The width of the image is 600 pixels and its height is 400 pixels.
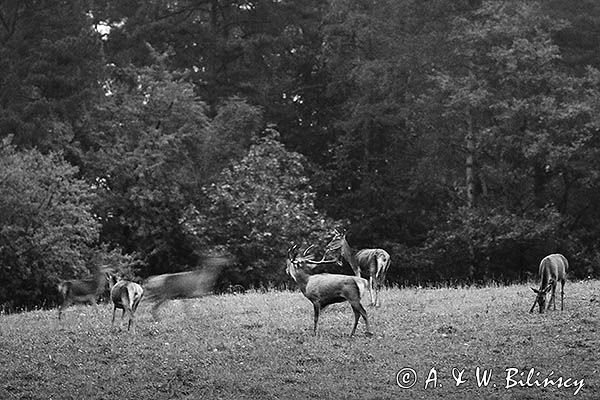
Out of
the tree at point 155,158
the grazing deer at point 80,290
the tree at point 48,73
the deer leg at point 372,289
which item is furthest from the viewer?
the tree at point 155,158

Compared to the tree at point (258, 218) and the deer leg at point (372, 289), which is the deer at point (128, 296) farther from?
the tree at point (258, 218)

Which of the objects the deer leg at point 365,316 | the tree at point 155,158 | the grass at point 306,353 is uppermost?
the tree at point 155,158

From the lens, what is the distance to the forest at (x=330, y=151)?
35.0 meters

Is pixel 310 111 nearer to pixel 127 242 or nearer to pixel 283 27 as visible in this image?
pixel 283 27

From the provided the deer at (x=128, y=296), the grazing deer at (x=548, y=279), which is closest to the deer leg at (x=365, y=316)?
the grazing deer at (x=548, y=279)

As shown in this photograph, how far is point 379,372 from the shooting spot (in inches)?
628

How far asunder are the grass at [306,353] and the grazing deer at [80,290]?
76 centimetres

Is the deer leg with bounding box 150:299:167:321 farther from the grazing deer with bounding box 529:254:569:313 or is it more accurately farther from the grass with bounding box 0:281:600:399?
the grazing deer with bounding box 529:254:569:313

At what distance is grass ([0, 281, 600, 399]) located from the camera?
610 inches

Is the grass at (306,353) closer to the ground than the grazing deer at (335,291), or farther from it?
closer to the ground

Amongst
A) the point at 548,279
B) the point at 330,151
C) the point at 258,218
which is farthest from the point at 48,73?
the point at 548,279

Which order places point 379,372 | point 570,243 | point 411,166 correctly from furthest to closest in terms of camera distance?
point 411,166, point 570,243, point 379,372

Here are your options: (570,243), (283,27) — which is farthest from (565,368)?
(283,27)

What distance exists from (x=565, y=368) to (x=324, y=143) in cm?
2970
